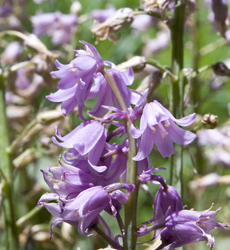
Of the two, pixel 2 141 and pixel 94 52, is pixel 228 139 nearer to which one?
pixel 2 141

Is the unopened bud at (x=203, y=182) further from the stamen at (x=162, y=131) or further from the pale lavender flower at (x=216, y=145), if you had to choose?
the stamen at (x=162, y=131)

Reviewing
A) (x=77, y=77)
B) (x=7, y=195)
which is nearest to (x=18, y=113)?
(x=7, y=195)

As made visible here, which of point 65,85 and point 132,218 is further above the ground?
point 65,85

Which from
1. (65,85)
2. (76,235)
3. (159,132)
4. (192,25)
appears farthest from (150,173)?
(192,25)

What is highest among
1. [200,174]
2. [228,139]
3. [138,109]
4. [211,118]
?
[138,109]

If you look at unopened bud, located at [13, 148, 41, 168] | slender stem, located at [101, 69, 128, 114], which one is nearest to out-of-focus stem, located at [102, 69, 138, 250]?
slender stem, located at [101, 69, 128, 114]

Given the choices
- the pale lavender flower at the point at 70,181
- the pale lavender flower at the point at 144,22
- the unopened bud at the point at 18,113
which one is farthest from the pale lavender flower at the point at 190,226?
the pale lavender flower at the point at 144,22

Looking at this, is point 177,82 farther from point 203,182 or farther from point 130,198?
point 203,182

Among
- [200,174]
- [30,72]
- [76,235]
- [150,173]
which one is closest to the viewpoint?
[150,173]
